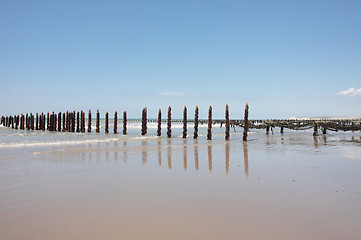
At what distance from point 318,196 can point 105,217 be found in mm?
4524

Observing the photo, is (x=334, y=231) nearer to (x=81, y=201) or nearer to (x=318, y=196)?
(x=318, y=196)

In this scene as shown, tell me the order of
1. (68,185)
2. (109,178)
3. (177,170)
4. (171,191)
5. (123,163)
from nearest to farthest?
(171,191) → (68,185) → (109,178) → (177,170) → (123,163)

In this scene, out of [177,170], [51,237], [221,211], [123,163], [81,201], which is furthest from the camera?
[123,163]

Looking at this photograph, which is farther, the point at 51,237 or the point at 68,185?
the point at 68,185

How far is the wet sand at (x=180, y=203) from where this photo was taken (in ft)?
12.9

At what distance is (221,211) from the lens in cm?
475

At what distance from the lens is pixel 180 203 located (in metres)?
5.22

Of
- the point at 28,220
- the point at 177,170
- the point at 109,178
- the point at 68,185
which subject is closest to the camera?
the point at 28,220

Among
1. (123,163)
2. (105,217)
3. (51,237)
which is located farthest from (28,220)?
(123,163)

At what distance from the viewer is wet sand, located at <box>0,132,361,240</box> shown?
3.94 metres

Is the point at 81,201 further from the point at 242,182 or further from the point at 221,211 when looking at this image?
the point at 242,182

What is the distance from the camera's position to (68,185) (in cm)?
676

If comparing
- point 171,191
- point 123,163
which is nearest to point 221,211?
point 171,191

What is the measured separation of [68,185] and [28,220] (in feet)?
7.88
